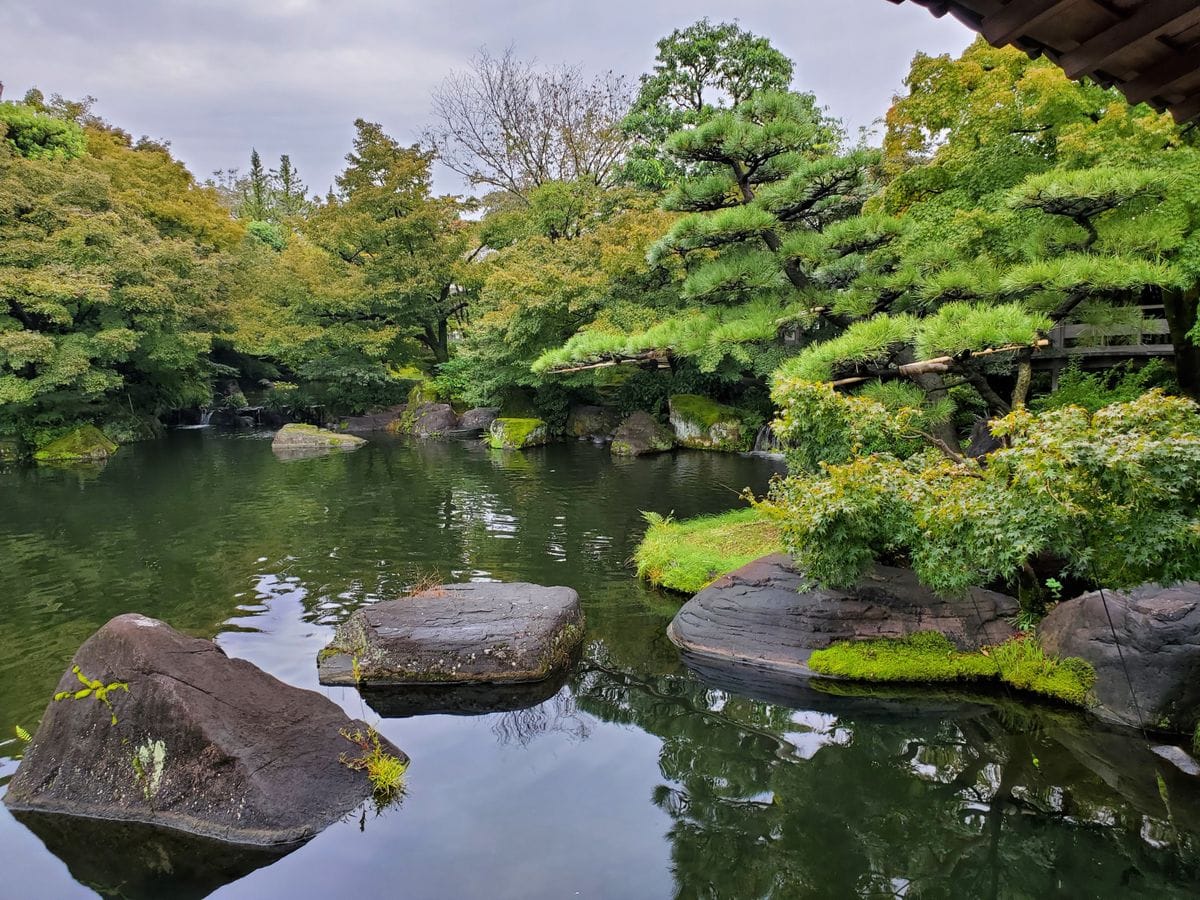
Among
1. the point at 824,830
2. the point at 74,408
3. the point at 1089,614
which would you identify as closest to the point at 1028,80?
the point at 1089,614

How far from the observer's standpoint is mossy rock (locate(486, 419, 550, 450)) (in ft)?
76.6

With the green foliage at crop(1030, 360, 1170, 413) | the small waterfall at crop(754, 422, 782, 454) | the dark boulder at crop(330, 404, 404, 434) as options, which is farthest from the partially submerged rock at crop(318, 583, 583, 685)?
the dark boulder at crop(330, 404, 404, 434)

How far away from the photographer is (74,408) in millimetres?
23547

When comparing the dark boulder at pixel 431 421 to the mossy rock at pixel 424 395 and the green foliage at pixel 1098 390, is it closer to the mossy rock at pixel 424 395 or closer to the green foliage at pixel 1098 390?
A: the mossy rock at pixel 424 395

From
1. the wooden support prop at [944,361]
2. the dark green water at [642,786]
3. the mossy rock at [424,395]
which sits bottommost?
the dark green water at [642,786]

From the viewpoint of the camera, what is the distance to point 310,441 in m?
24.5

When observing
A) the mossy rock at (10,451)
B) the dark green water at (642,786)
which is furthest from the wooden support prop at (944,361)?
the mossy rock at (10,451)

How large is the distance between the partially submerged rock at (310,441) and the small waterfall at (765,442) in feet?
43.6

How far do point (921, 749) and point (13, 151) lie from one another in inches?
1178

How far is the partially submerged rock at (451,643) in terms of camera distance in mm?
6961

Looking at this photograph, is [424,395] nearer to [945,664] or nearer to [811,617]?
[811,617]

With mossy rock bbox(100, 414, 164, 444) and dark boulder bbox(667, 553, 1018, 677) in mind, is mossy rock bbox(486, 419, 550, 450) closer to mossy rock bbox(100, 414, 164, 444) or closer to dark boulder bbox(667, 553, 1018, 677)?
mossy rock bbox(100, 414, 164, 444)

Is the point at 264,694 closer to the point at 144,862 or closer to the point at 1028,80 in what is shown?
the point at 144,862

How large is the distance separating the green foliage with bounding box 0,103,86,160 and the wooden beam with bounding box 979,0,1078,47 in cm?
2935
